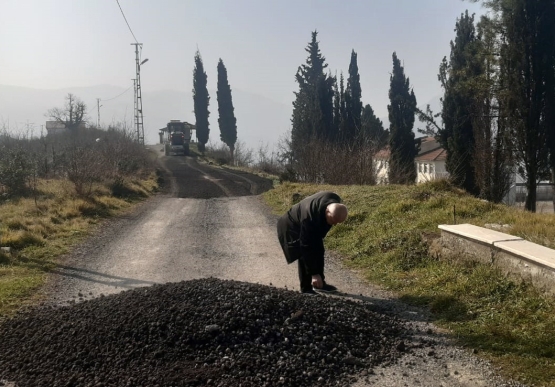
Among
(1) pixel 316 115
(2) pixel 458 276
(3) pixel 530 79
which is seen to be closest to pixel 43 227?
(2) pixel 458 276

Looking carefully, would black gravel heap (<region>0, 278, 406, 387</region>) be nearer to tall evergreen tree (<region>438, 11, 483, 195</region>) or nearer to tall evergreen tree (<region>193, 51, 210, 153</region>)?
tall evergreen tree (<region>438, 11, 483, 195</region>)

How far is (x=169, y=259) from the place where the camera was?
29.4ft

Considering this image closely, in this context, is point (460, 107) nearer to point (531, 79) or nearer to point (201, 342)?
point (531, 79)

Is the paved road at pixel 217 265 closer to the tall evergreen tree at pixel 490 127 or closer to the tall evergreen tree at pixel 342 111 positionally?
the tall evergreen tree at pixel 490 127

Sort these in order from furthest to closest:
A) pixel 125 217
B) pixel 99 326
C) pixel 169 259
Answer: pixel 125 217 → pixel 169 259 → pixel 99 326

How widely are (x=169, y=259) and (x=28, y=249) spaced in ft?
9.40

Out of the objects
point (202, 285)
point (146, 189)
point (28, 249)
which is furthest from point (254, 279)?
point (146, 189)

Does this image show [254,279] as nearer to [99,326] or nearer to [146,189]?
[99,326]

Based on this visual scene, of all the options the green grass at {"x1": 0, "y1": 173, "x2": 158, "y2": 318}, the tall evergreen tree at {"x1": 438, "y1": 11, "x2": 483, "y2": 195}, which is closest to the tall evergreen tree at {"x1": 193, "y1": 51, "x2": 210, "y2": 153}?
the tall evergreen tree at {"x1": 438, "y1": 11, "x2": 483, "y2": 195}

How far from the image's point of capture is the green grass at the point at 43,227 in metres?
7.13

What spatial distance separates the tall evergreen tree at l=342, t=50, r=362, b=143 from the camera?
34.3 meters

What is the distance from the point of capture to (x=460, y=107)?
2670 centimetres

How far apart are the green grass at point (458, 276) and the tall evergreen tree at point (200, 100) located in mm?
49433

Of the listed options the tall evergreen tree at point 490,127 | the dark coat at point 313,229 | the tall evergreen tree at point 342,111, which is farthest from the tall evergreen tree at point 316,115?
the dark coat at point 313,229
